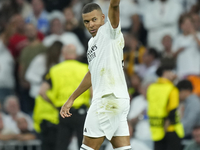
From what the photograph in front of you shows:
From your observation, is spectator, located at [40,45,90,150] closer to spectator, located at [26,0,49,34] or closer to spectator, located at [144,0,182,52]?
spectator, located at [144,0,182,52]

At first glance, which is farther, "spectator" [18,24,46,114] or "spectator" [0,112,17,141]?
"spectator" [18,24,46,114]

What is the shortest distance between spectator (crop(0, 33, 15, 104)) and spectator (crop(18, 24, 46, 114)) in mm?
232

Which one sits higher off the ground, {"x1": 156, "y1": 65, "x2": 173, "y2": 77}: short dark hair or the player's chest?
the player's chest

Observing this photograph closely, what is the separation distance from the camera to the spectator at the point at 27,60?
10.4 meters

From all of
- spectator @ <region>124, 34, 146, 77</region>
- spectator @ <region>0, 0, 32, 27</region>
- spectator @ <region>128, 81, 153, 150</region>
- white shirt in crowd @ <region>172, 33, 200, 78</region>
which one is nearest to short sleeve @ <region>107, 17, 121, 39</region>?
spectator @ <region>128, 81, 153, 150</region>

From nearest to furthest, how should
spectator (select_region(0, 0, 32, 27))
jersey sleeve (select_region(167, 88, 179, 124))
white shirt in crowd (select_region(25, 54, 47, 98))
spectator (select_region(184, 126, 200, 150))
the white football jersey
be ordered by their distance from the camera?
1. the white football jersey
2. spectator (select_region(184, 126, 200, 150))
3. jersey sleeve (select_region(167, 88, 179, 124))
4. white shirt in crowd (select_region(25, 54, 47, 98))
5. spectator (select_region(0, 0, 32, 27))

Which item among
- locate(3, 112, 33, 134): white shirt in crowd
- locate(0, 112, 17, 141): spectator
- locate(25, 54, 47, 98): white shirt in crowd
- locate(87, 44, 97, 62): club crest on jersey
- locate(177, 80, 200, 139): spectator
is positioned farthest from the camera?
locate(25, 54, 47, 98): white shirt in crowd

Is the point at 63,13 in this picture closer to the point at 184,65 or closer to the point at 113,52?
the point at 184,65

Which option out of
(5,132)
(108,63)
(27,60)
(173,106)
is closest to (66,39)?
(27,60)

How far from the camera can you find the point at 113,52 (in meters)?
4.80

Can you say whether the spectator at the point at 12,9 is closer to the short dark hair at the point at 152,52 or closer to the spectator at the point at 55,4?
the spectator at the point at 55,4

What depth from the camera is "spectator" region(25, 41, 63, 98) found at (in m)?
9.34

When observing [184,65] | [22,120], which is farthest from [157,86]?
[22,120]

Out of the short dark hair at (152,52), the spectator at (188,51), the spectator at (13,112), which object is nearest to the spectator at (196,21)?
the spectator at (188,51)
